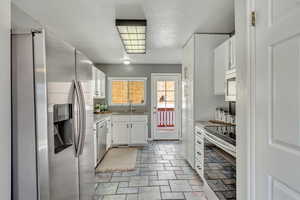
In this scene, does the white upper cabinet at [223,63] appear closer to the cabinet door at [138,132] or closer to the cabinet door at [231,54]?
the cabinet door at [231,54]

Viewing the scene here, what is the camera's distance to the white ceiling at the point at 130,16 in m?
2.16

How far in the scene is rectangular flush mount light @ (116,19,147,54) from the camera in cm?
254

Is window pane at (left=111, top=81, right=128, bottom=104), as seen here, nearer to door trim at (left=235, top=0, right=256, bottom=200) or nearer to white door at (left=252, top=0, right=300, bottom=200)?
door trim at (left=235, top=0, right=256, bottom=200)

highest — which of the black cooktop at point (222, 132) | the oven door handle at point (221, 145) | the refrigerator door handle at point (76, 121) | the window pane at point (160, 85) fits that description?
the window pane at point (160, 85)

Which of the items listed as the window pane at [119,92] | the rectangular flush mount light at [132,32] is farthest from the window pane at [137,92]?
the rectangular flush mount light at [132,32]

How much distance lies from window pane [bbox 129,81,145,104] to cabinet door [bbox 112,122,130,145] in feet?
3.23

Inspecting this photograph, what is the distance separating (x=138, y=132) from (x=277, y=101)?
14.4ft

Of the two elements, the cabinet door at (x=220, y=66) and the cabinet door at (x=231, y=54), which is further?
the cabinet door at (x=220, y=66)

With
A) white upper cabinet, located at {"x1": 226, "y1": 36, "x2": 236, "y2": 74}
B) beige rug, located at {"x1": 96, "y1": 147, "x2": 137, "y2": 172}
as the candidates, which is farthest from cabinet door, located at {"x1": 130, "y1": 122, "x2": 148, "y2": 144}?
white upper cabinet, located at {"x1": 226, "y1": 36, "x2": 236, "y2": 74}

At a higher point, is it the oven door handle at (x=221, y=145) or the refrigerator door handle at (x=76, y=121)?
the refrigerator door handle at (x=76, y=121)

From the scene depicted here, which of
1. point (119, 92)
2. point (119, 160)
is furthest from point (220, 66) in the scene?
point (119, 92)

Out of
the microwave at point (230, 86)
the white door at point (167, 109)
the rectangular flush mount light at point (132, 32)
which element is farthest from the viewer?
the white door at point (167, 109)

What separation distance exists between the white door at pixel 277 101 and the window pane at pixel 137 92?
190 inches

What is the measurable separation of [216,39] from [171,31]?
32.2 inches
